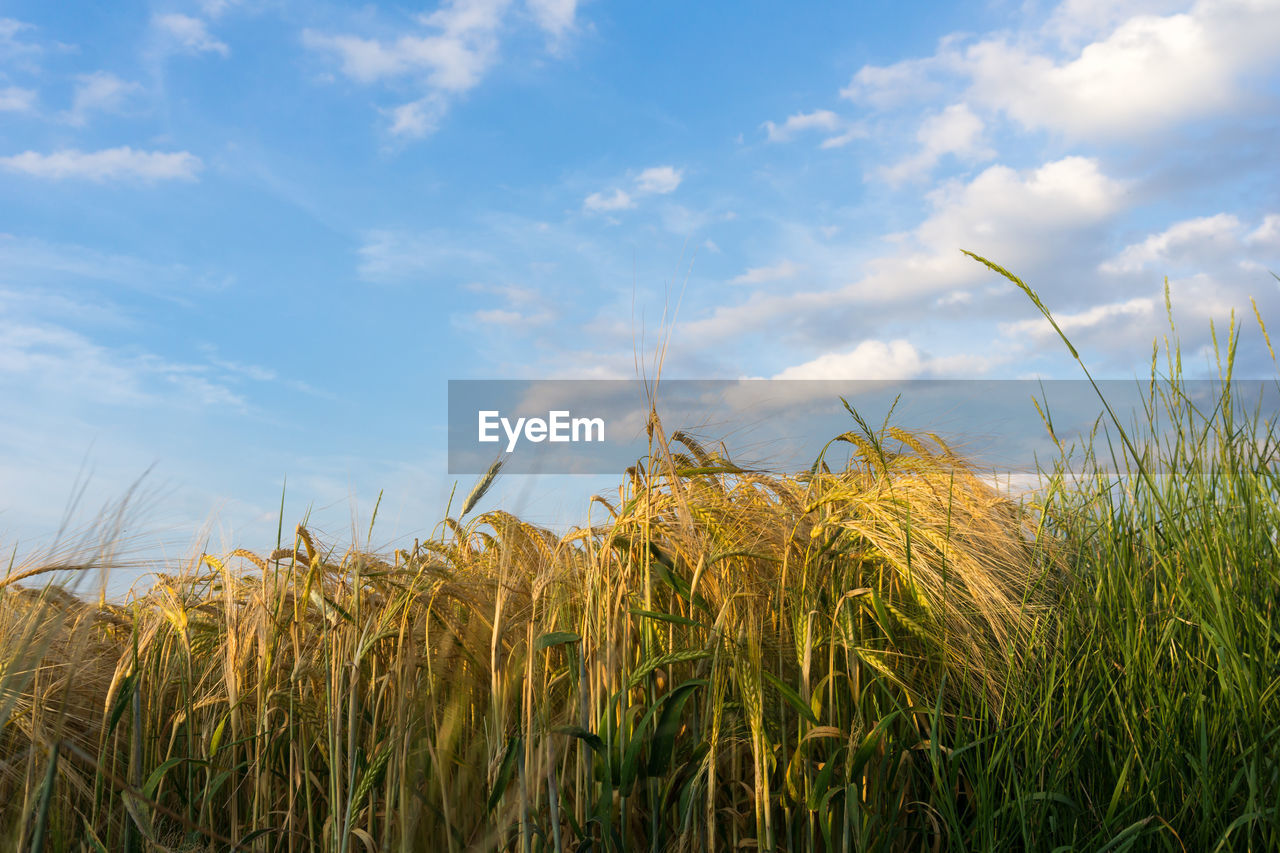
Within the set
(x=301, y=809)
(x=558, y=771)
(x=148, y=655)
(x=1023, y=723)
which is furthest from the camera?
(x=148, y=655)

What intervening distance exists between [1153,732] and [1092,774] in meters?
0.21

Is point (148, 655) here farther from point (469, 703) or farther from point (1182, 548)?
point (1182, 548)

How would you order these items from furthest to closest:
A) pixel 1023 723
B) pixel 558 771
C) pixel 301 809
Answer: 1. pixel 301 809
2. pixel 558 771
3. pixel 1023 723

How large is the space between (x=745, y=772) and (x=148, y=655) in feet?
7.47

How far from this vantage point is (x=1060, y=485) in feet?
10.4

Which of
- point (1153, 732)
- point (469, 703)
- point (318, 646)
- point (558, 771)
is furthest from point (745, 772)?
point (318, 646)

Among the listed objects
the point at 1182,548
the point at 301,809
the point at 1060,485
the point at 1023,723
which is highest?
the point at 1060,485

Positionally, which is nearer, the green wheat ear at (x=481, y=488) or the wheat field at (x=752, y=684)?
the wheat field at (x=752, y=684)

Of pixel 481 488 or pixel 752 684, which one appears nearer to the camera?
pixel 752 684

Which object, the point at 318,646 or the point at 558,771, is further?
the point at 318,646

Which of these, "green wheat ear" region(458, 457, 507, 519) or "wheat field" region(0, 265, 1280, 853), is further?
"green wheat ear" region(458, 457, 507, 519)

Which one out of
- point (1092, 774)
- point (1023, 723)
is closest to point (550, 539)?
point (1023, 723)

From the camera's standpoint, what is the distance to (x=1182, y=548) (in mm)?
2504

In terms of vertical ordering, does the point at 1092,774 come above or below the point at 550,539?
below
